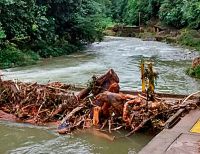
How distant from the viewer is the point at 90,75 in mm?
18641

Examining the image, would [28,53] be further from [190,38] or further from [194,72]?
[190,38]

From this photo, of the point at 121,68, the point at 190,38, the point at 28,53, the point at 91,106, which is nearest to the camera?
the point at 91,106

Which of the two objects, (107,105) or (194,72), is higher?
(107,105)

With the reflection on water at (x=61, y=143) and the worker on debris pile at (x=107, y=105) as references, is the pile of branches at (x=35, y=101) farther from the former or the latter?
the worker on debris pile at (x=107, y=105)

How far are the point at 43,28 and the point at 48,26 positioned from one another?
1181 mm

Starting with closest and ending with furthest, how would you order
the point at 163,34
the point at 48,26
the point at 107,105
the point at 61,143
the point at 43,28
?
the point at 61,143
the point at 107,105
the point at 43,28
the point at 48,26
the point at 163,34

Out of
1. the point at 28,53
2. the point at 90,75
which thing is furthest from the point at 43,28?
the point at 90,75

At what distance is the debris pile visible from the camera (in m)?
9.16

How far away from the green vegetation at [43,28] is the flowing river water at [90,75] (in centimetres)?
109

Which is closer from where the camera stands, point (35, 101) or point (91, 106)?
point (91, 106)

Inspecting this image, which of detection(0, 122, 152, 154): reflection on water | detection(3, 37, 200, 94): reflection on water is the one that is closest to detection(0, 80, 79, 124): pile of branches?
detection(0, 122, 152, 154): reflection on water

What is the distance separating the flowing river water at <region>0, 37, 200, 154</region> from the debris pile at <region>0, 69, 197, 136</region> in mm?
340

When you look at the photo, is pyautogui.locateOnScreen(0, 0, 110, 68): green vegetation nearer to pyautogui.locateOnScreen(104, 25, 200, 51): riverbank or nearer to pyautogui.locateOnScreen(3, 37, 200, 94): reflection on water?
pyautogui.locateOnScreen(3, 37, 200, 94): reflection on water

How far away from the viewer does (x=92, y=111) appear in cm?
977
